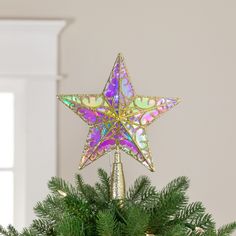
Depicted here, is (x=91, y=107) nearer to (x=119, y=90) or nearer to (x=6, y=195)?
(x=119, y=90)

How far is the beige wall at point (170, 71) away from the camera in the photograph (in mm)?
2150

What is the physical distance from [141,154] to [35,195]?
3.28 feet

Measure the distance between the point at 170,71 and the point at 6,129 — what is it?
604 mm

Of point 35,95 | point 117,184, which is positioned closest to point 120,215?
point 117,184

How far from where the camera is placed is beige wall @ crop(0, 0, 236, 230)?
2.15 meters

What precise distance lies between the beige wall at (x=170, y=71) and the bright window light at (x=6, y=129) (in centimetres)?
19

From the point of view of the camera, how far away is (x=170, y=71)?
2.19m

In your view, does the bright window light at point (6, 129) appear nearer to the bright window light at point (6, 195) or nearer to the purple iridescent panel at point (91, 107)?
the bright window light at point (6, 195)

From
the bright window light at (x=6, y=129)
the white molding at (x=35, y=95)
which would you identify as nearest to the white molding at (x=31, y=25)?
the white molding at (x=35, y=95)

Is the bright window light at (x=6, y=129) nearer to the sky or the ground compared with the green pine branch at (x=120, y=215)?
nearer to the sky

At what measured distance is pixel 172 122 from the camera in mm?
2182

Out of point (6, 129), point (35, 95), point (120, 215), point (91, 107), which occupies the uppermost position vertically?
point (35, 95)

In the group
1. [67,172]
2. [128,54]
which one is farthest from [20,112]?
[128,54]

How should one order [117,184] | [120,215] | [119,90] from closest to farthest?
1. [120,215]
2. [117,184]
3. [119,90]
